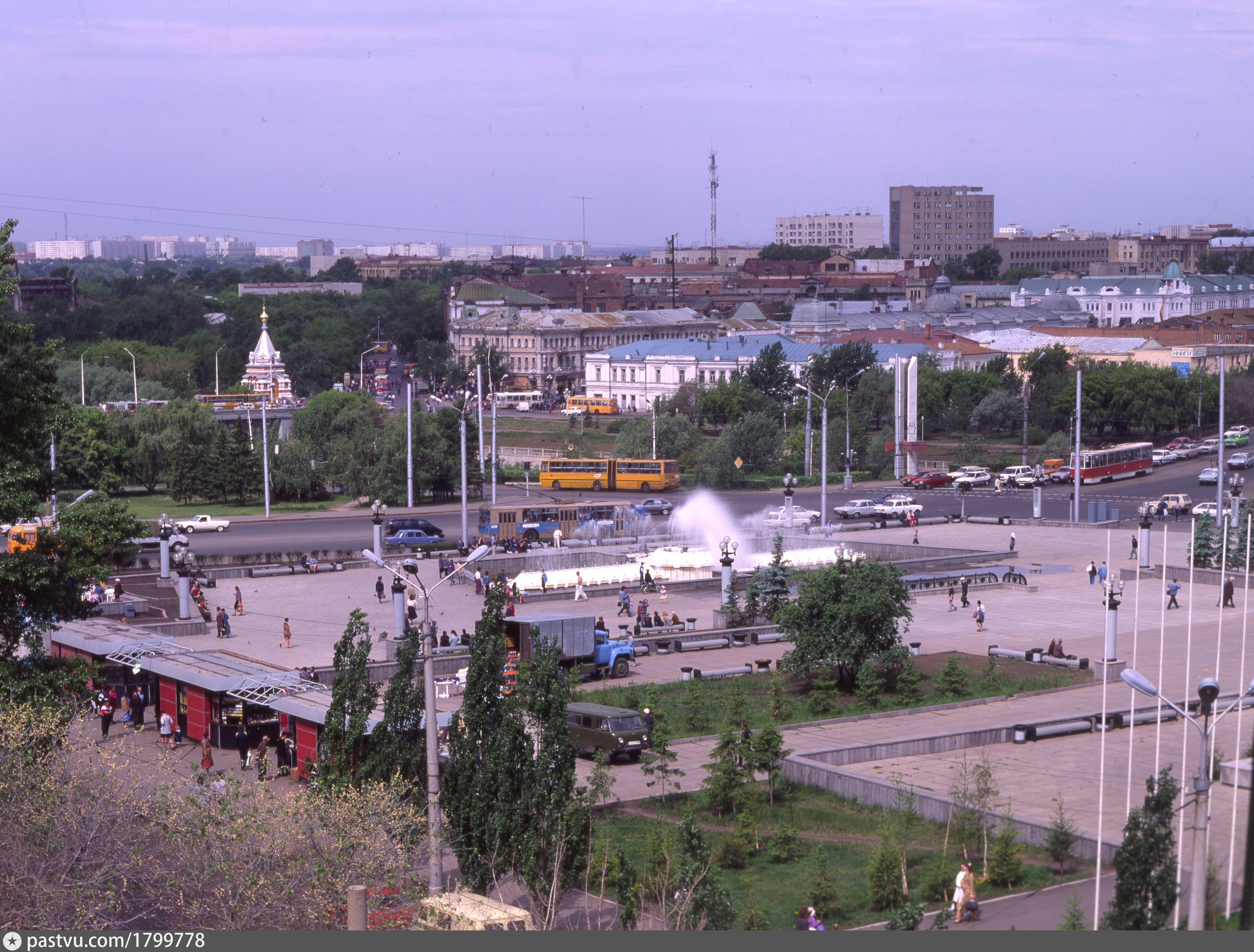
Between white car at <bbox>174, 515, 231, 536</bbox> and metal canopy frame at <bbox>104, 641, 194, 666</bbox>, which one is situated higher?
metal canopy frame at <bbox>104, 641, 194, 666</bbox>

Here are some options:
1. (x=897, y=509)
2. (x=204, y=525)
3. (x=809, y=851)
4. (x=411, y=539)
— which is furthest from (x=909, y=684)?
(x=204, y=525)

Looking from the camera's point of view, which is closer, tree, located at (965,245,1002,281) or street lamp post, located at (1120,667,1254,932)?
street lamp post, located at (1120,667,1254,932)

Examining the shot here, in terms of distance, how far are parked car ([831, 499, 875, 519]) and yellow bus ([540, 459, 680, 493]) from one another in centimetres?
880

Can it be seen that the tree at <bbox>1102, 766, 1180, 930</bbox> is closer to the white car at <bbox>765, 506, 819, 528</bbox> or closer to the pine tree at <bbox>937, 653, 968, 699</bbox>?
the pine tree at <bbox>937, 653, 968, 699</bbox>

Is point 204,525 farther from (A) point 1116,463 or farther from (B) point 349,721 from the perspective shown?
(A) point 1116,463

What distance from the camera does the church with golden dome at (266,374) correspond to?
65.5 meters

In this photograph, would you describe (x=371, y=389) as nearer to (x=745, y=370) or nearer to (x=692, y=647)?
(x=745, y=370)

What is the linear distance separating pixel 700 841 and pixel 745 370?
68.3 m

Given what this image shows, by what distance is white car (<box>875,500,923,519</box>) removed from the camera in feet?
148

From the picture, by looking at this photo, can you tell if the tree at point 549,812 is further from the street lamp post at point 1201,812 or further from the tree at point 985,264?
the tree at point 985,264

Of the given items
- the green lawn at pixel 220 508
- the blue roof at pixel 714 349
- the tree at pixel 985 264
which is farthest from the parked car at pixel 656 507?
the tree at pixel 985 264

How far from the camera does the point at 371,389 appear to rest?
9362cm

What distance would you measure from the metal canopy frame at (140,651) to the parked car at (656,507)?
25277mm

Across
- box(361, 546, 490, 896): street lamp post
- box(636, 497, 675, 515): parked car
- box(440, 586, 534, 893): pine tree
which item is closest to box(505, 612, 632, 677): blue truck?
box(440, 586, 534, 893): pine tree
